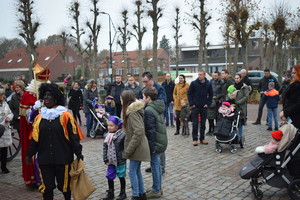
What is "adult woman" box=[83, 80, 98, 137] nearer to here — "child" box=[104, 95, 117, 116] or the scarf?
"child" box=[104, 95, 117, 116]

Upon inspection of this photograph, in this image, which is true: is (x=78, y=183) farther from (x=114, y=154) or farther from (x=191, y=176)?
(x=191, y=176)

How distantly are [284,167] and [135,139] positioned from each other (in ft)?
7.80

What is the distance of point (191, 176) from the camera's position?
612 centimetres

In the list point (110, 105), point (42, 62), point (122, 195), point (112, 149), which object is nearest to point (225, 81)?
point (110, 105)

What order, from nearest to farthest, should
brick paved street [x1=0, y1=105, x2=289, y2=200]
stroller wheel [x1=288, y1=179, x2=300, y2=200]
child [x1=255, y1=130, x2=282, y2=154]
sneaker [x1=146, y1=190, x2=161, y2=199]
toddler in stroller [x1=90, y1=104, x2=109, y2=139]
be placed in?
stroller wheel [x1=288, y1=179, x2=300, y2=200], child [x1=255, y1=130, x2=282, y2=154], sneaker [x1=146, y1=190, x2=161, y2=199], brick paved street [x1=0, y1=105, x2=289, y2=200], toddler in stroller [x1=90, y1=104, x2=109, y2=139]

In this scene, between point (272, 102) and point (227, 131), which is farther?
point (272, 102)

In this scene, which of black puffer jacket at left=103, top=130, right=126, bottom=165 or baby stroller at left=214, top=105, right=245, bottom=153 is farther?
baby stroller at left=214, top=105, right=245, bottom=153

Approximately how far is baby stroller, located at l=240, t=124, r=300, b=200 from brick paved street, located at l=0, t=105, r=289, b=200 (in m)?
0.27

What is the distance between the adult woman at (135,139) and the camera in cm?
448

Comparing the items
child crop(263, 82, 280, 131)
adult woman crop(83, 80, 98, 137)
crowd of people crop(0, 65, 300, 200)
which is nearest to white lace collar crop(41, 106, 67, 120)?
crowd of people crop(0, 65, 300, 200)

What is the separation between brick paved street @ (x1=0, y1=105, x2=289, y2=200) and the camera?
519cm

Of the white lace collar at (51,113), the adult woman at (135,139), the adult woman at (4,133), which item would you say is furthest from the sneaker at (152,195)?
the adult woman at (4,133)

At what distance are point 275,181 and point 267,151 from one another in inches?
18.8

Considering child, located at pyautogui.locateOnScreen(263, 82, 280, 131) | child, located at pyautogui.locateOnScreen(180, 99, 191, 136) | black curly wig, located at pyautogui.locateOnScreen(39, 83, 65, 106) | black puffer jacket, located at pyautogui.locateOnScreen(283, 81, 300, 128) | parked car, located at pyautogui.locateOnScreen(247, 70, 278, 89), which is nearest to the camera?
black curly wig, located at pyautogui.locateOnScreen(39, 83, 65, 106)
